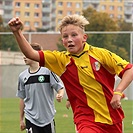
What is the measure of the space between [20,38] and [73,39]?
614 millimetres

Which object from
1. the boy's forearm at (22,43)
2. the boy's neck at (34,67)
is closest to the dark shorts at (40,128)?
the boy's neck at (34,67)

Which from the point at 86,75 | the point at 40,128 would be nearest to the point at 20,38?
the point at 86,75

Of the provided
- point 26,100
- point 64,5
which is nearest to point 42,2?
point 64,5

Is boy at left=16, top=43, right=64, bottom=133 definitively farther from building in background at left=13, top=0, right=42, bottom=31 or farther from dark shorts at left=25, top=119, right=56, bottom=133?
building in background at left=13, top=0, right=42, bottom=31

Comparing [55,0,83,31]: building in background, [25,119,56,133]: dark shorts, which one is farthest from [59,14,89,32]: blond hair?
[55,0,83,31]: building in background

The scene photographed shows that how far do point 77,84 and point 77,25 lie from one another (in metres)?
0.63

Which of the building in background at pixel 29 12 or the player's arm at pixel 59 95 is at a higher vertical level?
the player's arm at pixel 59 95

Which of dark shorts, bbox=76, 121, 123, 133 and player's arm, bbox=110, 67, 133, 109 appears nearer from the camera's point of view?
player's arm, bbox=110, 67, 133, 109

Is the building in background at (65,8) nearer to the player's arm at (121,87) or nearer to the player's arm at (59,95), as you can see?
the player's arm at (59,95)

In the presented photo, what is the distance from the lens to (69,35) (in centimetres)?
665

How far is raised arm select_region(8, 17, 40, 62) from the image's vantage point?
6078mm

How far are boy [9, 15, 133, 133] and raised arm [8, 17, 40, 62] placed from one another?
34 mm

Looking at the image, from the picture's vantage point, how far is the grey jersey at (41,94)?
339 inches

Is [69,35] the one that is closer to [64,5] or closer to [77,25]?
[77,25]
